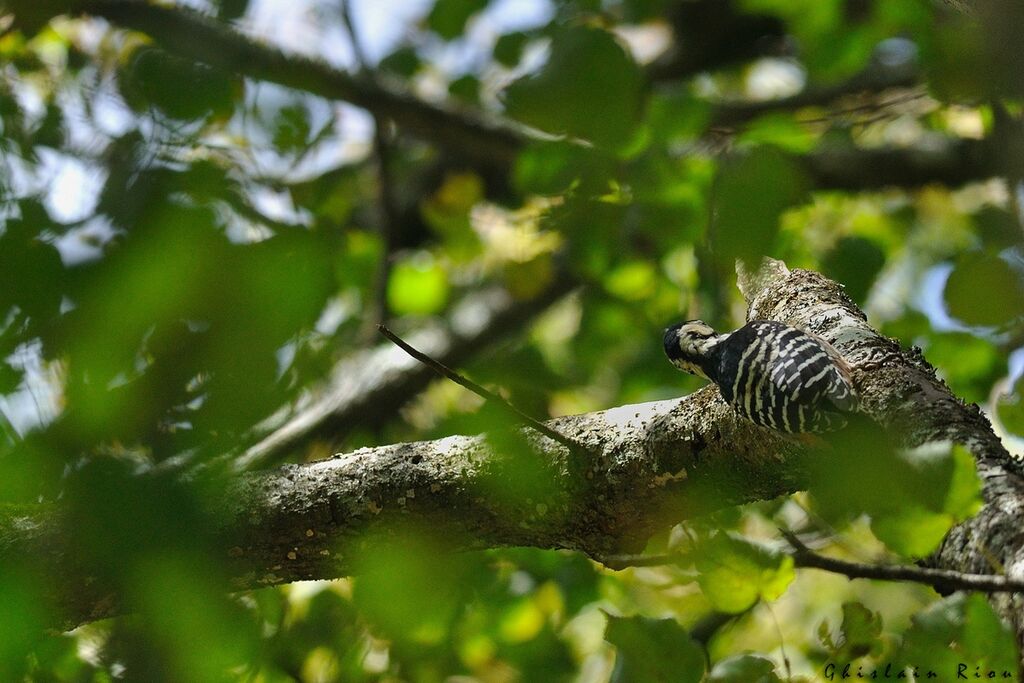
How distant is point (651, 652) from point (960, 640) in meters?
0.39

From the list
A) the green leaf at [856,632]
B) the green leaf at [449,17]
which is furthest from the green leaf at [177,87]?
the green leaf at [856,632]

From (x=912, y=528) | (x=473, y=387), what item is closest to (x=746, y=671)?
(x=912, y=528)

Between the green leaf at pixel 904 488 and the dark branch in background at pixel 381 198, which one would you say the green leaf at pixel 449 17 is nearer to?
the dark branch in background at pixel 381 198

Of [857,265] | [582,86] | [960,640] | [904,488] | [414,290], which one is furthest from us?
[414,290]

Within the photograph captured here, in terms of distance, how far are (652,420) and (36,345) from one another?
939 millimetres

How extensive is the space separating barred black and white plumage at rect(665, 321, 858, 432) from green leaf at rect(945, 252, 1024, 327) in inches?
7.8

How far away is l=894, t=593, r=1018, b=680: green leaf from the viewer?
956 millimetres

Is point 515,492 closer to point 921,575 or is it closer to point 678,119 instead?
point 921,575

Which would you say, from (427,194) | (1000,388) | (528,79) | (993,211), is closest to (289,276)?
(528,79)

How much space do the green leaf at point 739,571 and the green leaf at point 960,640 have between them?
6.5 inches

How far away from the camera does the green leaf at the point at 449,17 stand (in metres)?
2.55

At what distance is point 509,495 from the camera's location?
157cm

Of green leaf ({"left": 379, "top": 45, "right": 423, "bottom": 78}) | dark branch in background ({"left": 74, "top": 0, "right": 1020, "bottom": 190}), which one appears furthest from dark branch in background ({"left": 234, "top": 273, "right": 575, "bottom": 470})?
green leaf ({"left": 379, "top": 45, "right": 423, "bottom": 78})

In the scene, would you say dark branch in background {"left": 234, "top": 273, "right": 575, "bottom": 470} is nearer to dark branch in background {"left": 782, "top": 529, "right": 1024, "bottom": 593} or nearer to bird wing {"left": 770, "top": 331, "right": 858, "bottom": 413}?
bird wing {"left": 770, "top": 331, "right": 858, "bottom": 413}
